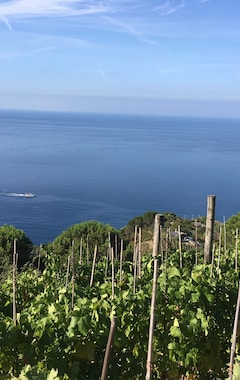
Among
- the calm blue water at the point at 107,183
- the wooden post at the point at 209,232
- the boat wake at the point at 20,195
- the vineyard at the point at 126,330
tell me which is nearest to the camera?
the vineyard at the point at 126,330

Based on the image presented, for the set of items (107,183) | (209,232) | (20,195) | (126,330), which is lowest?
(126,330)

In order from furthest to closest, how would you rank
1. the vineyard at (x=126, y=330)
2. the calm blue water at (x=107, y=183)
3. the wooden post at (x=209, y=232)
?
the calm blue water at (x=107, y=183), the wooden post at (x=209, y=232), the vineyard at (x=126, y=330)

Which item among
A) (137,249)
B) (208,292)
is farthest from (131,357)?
(137,249)

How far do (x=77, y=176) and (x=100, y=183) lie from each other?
4886mm

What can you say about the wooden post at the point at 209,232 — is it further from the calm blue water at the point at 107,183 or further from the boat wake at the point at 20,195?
the boat wake at the point at 20,195

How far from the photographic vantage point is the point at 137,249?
5.30 m

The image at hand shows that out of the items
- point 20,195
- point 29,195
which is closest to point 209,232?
point 29,195

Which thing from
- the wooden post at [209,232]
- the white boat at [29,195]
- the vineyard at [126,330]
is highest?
the white boat at [29,195]

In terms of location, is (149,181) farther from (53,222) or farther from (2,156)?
(2,156)

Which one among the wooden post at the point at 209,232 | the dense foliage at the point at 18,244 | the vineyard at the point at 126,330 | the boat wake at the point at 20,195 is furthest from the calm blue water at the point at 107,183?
the vineyard at the point at 126,330

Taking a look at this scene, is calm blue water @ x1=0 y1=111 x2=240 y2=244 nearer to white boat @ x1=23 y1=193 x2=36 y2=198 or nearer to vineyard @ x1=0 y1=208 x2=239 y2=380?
white boat @ x1=23 y1=193 x2=36 y2=198

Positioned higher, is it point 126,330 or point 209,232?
point 209,232

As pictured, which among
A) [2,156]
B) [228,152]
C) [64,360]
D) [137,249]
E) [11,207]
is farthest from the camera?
[228,152]

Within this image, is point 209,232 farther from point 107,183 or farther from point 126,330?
point 107,183
